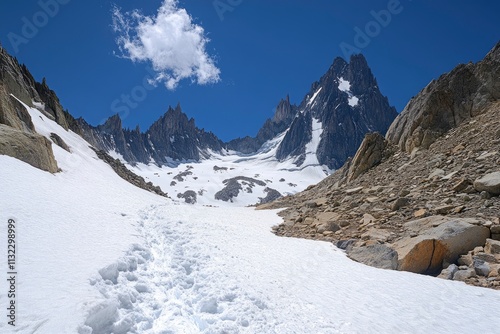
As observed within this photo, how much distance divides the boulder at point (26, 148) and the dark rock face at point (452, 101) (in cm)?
3008

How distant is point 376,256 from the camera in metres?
10.4

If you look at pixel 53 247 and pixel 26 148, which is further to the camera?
pixel 26 148

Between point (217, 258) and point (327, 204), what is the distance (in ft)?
39.9

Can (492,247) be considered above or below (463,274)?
above

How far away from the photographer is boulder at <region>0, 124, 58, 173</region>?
1728 cm

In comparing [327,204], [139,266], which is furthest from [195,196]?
[139,266]

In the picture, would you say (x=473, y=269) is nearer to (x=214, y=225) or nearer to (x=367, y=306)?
(x=367, y=306)

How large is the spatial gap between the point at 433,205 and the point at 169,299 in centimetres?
1230

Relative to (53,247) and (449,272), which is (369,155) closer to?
(449,272)

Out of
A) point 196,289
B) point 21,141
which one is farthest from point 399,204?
point 21,141

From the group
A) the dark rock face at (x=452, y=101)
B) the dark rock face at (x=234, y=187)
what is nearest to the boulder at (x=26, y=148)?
the dark rock face at (x=452, y=101)

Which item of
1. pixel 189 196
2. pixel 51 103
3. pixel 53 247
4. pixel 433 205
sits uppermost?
pixel 51 103

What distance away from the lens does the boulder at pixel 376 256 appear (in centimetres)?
978

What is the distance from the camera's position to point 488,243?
914 cm
